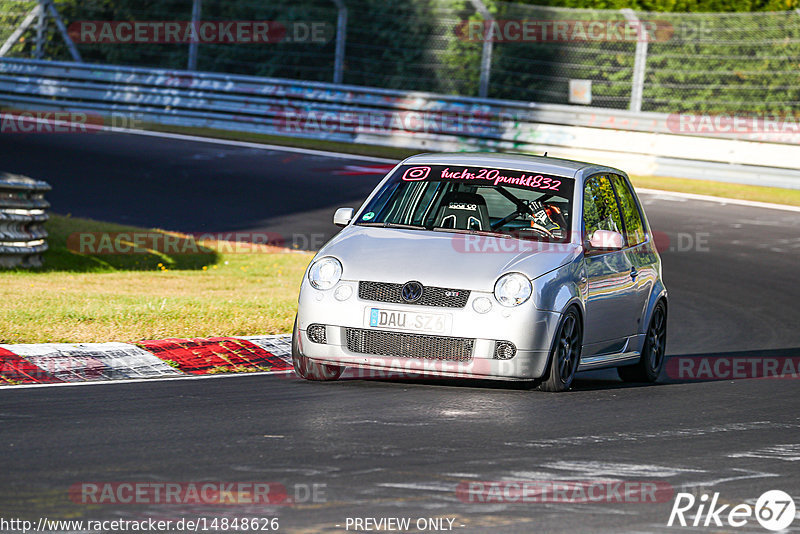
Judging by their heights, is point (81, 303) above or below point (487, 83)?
below

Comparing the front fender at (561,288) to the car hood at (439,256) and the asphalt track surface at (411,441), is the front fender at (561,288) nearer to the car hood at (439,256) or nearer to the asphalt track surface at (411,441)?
the car hood at (439,256)

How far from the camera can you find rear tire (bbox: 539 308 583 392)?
28.2 ft

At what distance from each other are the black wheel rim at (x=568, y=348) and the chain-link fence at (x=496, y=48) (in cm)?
1523

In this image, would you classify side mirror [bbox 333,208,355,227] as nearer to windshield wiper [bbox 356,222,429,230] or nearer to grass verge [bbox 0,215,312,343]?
windshield wiper [bbox 356,222,429,230]

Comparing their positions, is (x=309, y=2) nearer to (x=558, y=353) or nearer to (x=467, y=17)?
(x=467, y=17)

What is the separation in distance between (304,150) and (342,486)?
20.1 m

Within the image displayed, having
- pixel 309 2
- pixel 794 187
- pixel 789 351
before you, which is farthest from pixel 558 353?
pixel 309 2

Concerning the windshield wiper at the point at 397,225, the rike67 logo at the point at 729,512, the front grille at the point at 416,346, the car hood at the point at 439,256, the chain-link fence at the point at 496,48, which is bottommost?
the rike67 logo at the point at 729,512

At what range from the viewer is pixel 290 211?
19.6m

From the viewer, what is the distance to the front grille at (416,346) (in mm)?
8297

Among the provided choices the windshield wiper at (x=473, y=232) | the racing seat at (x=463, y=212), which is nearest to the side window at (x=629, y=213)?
the racing seat at (x=463, y=212)

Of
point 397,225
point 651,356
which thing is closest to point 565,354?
point 397,225

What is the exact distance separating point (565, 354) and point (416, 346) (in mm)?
1047

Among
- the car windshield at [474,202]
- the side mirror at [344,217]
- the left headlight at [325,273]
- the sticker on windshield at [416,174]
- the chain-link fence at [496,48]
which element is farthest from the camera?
the chain-link fence at [496,48]
